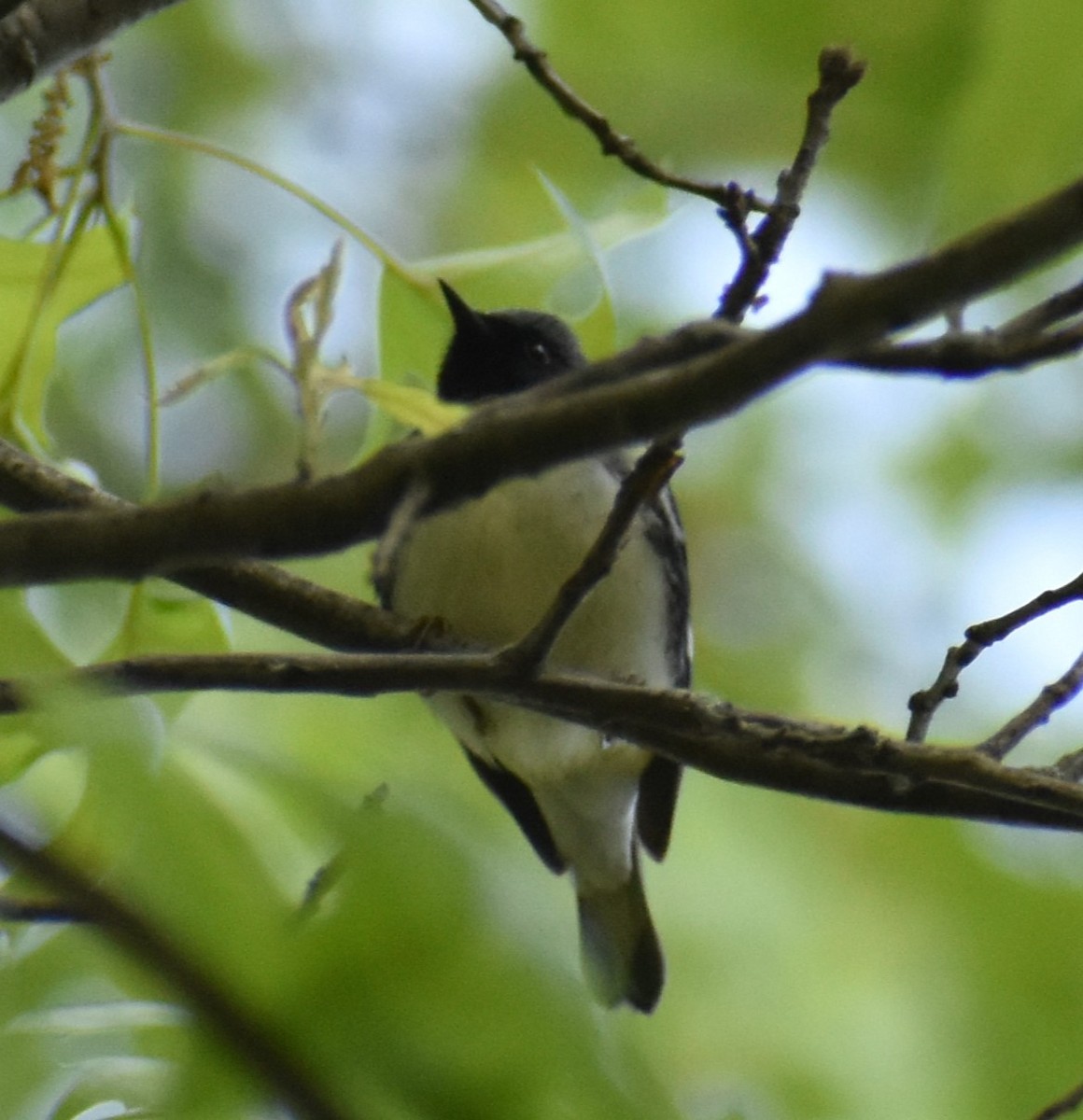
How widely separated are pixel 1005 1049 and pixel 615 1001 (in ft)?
1.22

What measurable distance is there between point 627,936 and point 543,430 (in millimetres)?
1541

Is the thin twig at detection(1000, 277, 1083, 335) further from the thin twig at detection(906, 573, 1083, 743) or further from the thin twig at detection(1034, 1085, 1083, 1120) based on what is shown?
the thin twig at detection(1034, 1085, 1083, 1120)

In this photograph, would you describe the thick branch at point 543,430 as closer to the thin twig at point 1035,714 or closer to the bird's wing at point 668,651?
the thin twig at point 1035,714

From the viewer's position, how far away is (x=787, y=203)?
0.90 m

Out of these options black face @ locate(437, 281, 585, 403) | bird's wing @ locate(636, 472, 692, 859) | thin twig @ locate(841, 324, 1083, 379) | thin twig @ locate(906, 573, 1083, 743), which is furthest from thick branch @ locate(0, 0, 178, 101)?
black face @ locate(437, 281, 585, 403)

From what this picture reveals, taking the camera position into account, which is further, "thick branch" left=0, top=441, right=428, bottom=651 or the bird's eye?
the bird's eye

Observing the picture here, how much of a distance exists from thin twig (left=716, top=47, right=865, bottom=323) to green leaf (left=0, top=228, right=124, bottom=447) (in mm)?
601

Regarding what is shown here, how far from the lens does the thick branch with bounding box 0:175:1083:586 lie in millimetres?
597

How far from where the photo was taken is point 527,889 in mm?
671

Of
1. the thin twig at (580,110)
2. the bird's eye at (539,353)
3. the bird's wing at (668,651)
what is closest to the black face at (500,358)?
the bird's eye at (539,353)

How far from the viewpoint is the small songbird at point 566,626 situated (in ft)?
6.18

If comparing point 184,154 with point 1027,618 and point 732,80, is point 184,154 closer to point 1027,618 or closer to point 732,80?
point 732,80

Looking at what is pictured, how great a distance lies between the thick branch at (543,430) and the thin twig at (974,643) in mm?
555

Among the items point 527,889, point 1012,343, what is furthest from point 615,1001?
point 1012,343
